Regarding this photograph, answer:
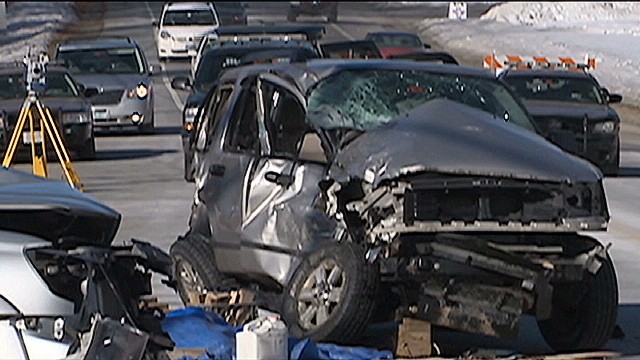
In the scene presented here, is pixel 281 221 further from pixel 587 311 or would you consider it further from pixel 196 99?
pixel 196 99

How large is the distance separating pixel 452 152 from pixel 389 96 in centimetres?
126

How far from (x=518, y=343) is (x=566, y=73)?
47.3 feet

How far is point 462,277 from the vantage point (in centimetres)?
887

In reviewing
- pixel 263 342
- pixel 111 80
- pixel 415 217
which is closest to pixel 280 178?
pixel 415 217

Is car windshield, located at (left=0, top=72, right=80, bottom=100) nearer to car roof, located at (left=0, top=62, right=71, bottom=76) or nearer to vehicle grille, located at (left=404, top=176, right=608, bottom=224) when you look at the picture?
car roof, located at (left=0, top=62, right=71, bottom=76)

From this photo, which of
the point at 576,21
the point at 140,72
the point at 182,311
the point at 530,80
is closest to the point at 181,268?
the point at 182,311

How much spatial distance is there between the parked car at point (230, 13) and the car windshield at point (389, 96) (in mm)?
40486

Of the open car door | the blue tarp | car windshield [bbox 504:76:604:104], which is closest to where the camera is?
the blue tarp

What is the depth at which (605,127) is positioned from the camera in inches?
855

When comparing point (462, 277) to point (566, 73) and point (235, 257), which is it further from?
point (566, 73)

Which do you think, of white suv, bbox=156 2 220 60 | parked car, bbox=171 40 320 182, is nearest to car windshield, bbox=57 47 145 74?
parked car, bbox=171 40 320 182

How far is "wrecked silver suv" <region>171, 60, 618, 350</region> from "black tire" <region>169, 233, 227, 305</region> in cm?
32

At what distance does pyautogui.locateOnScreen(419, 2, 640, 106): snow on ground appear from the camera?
40.8 metres

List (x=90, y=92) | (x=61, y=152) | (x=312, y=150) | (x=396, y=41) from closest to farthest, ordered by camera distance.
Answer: (x=312, y=150) < (x=61, y=152) < (x=90, y=92) < (x=396, y=41)
